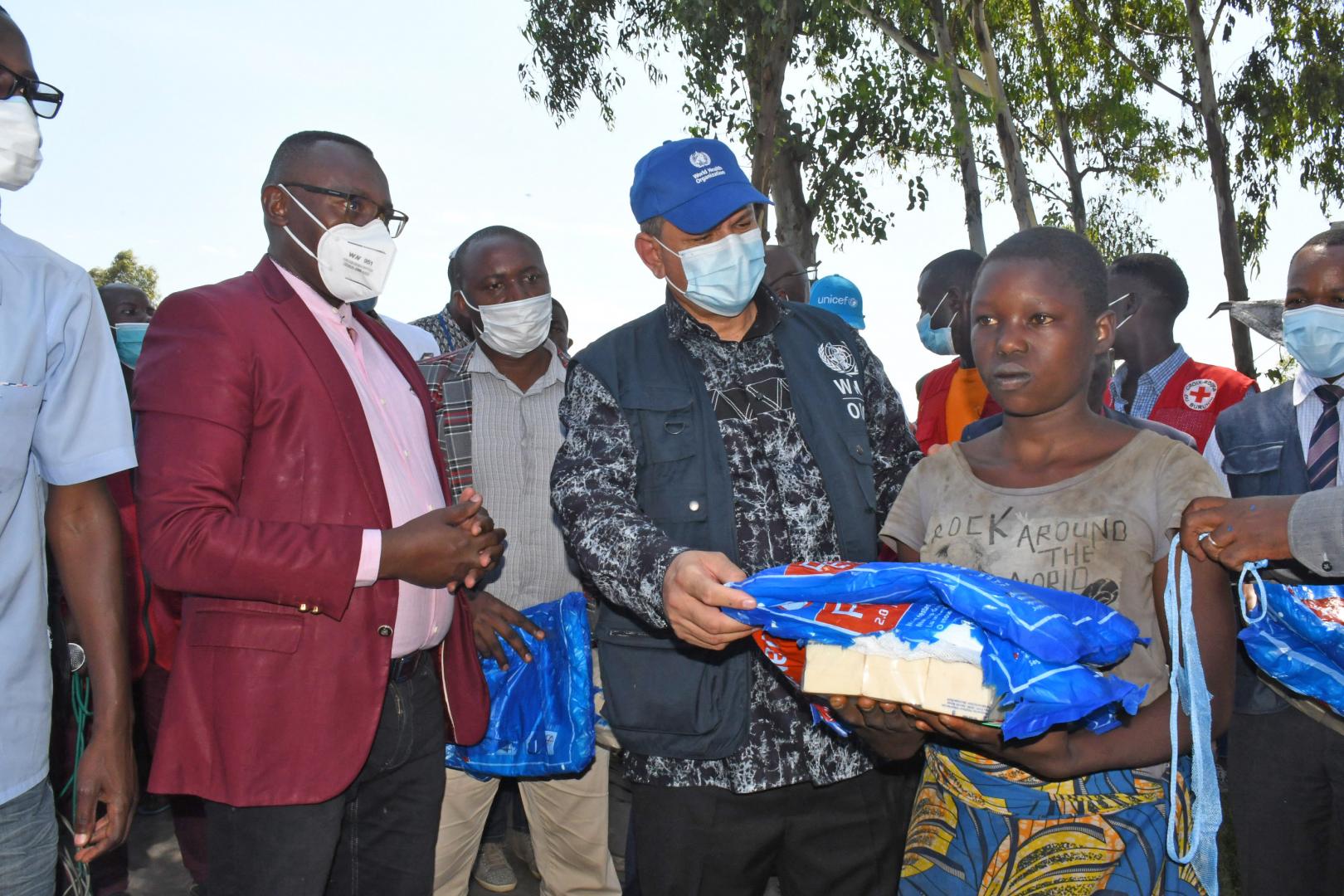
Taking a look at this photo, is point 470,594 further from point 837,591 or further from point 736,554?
point 837,591

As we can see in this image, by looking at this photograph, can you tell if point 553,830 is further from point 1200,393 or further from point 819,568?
point 1200,393

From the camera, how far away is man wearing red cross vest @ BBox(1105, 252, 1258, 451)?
16.0 feet

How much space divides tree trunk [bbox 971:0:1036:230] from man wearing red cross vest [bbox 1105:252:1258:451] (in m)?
10.0

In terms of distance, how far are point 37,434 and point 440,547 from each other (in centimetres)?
83

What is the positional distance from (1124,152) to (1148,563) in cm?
2175

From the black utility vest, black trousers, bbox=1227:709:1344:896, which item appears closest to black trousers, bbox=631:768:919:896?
the black utility vest

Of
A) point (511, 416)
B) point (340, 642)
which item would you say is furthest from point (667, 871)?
point (511, 416)

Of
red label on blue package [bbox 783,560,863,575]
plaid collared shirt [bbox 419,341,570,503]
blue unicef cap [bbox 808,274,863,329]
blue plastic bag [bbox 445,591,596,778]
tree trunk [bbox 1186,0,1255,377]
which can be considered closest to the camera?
red label on blue package [bbox 783,560,863,575]

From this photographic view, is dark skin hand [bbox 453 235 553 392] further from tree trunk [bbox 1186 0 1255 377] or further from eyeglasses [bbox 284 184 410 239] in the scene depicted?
tree trunk [bbox 1186 0 1255 377]

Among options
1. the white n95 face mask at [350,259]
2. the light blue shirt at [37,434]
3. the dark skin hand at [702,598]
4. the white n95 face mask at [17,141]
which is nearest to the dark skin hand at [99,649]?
the light blue shirt at [37,434]

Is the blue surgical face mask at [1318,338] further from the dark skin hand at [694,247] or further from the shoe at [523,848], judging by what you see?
the shoe at [523,848]

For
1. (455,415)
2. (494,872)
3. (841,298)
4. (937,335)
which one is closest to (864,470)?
(455,415)

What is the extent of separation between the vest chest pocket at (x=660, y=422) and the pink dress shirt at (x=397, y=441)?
594mm

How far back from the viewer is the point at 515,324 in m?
4.04
